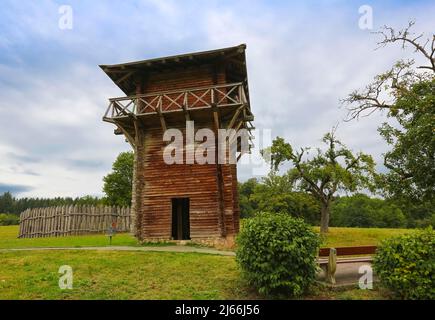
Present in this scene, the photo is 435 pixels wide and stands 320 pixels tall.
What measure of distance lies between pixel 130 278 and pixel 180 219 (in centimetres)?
1087

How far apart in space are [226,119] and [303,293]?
11099 mm

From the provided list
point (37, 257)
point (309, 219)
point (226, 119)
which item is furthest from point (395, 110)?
point (309, 219)

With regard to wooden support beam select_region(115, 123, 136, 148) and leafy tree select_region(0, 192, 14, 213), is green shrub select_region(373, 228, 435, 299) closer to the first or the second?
wooden support beam select_region(115, 123, 136, 148)

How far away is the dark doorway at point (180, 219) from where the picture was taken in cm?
1906

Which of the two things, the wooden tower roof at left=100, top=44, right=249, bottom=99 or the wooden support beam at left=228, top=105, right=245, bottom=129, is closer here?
the wooden support beam at left=228, top=105, right=245, bottom=129

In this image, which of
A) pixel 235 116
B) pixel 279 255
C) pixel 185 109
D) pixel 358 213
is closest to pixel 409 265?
pixel 279 255

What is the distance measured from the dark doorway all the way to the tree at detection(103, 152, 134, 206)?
79.1 feet

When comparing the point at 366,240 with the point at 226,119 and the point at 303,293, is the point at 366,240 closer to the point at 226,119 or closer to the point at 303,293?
the point at 226,119

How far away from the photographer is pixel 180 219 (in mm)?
19453

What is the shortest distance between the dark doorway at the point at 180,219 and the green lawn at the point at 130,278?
23.7 feet

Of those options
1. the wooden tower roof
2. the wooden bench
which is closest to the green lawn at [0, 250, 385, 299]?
the wooden bench

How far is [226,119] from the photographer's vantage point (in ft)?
54.9

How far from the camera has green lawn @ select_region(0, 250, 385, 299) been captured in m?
7.31

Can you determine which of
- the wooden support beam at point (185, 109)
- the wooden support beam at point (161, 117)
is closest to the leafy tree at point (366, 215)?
Answer: the wooden support beam at point (185, 109)
